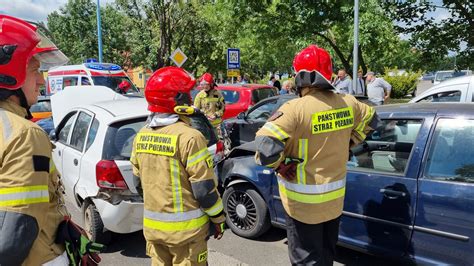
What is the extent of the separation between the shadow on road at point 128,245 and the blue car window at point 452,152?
288 cm

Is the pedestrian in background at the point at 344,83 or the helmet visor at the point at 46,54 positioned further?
the pedestrian in background at the point at 344,83

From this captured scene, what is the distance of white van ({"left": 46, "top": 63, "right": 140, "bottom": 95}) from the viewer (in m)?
14.9

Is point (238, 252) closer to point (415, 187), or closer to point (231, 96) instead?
point (415, 187)

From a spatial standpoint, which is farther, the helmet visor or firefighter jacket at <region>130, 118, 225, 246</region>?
firefighter jacket at <region>130, 118, 225, 246</region>

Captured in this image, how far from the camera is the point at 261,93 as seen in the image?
10.6 m

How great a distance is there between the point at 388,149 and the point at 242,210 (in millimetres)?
1716

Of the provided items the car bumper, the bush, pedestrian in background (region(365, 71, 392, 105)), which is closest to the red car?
pedestrian in background (region(365, 71, 392, 105))

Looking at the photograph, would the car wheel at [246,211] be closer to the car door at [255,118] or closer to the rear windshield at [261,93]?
the car door at [255,118]

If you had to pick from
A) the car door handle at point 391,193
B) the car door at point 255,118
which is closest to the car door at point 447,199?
the car door handle at point 391,193

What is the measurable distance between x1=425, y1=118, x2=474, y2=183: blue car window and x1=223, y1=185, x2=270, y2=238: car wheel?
69.0 inches

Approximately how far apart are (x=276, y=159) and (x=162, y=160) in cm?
74

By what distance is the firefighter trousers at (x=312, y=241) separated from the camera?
8.72 feet

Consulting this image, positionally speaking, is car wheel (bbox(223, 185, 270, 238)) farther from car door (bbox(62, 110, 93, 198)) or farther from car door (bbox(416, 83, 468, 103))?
car door (bbox(416, 83, 468, 103))

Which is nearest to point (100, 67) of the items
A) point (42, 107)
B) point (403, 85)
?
point (42, 107)
